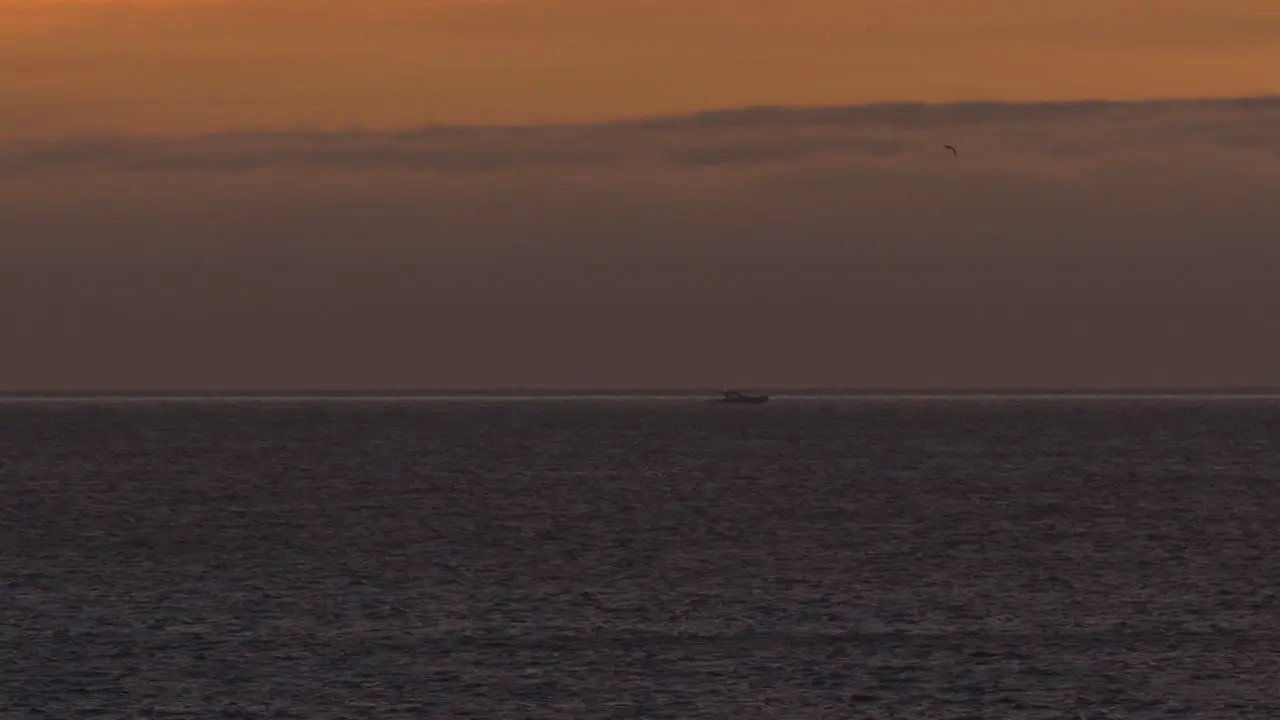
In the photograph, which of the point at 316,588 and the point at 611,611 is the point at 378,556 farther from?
the point at 611,611

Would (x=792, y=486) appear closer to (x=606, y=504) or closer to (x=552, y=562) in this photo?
(x=606, y=504)

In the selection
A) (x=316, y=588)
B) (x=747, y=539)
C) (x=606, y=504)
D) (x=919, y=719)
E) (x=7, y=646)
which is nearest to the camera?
(x=919, y=719)

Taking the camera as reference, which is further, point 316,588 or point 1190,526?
point 1190,526

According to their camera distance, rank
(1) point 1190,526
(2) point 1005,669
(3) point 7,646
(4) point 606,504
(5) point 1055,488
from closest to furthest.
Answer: (2) point 1005,669
(3) point 7,646
(1) point 1190,526
(4) point 606,504
(5) point 1055,488

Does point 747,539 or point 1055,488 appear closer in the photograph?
point 747,539

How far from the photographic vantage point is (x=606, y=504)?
542 feet

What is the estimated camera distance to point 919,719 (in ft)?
201

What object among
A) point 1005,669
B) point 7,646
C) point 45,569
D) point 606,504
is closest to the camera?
point 1005,669

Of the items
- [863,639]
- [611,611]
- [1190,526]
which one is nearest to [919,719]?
[863,639]

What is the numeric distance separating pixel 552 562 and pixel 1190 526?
5089 centimetres

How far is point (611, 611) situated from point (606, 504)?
78.0m

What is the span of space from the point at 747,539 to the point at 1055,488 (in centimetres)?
7141

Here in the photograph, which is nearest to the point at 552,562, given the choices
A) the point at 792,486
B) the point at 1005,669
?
the point at 1005,669

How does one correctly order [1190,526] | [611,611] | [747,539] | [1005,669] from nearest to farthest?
[1005,669] < [611,611] < [747,539] < [1190,526]
